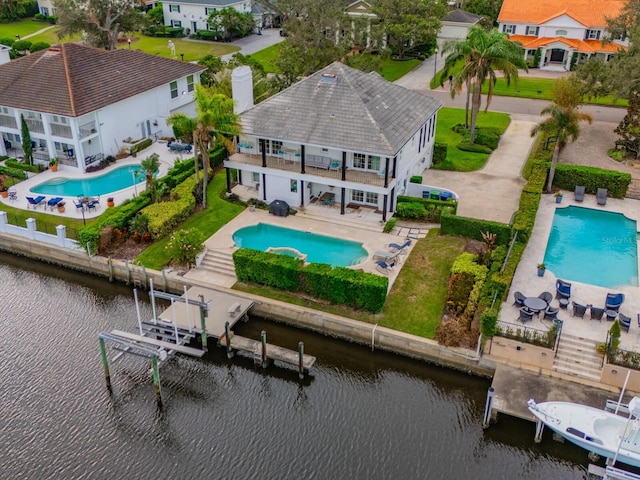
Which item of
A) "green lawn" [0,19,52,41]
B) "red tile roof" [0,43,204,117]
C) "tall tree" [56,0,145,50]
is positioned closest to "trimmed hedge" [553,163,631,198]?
"red tile roof" [0,43,204,117]

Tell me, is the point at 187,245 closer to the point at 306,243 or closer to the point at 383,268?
the point at 306,243

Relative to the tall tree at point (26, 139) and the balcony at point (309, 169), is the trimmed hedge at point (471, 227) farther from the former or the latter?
the tall tree at point (26, 139)

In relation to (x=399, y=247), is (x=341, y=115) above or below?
above

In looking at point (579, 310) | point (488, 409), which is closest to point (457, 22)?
point (579, 310)

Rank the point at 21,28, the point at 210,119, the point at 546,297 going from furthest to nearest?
the point at 21,28 → the point at 210,119 → the point at 546,297

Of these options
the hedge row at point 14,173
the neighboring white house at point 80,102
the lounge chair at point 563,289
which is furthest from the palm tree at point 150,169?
the lounge chair at point 563,289

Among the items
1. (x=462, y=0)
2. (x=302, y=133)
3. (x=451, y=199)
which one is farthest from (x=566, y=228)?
(x=462, y=0)

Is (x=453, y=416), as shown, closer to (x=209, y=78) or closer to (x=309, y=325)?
(x=309, y=325)
